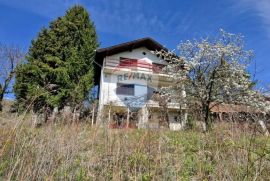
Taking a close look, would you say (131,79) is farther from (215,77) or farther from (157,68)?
(215,77)

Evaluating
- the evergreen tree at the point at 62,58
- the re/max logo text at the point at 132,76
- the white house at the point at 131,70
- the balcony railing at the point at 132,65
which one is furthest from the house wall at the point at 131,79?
Result: the evergreen tree at the point at 62,58

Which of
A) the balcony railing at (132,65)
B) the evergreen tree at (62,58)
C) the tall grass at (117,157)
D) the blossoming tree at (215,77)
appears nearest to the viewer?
the tall grass at (117,157)

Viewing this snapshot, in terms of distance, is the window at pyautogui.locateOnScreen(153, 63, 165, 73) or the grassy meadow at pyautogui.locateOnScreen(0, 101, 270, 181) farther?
the window at pyautogui.locateOnScreen(153, 63, 165, 73)

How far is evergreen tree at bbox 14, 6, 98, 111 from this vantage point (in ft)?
70.1

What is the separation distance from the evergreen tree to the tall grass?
16634 mm

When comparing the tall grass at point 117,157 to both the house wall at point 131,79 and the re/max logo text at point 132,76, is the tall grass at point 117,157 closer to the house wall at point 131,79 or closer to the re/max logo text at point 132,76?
the house wall at point 131,79

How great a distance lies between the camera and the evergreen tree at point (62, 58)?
21359 mm

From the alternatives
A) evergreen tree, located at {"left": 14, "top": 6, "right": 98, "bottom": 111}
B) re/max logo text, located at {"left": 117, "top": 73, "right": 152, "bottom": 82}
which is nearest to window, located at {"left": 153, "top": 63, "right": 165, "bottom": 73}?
re/max logo text, located at {"left": 117, "top": 73, "right": 152, "bottom": 82}

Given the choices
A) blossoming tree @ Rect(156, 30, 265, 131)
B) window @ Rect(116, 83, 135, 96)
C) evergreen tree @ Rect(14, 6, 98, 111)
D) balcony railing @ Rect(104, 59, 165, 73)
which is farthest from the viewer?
balcony railing @ Rect(104, 59, 165, 73)

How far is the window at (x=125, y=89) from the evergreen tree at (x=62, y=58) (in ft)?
7.93

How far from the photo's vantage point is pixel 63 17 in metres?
25.2

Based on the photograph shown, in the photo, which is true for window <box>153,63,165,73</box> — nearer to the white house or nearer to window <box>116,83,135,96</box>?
the white house

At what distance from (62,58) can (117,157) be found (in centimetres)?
2106

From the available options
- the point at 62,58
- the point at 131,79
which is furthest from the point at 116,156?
the point at 131,79
